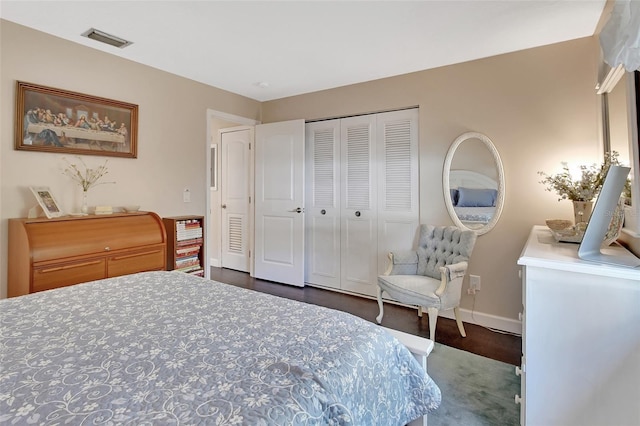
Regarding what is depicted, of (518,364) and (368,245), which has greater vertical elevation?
(368,245)

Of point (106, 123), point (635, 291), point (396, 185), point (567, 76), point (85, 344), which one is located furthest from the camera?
point (396, 185)

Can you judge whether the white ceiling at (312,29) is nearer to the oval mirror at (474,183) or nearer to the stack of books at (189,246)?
the oval mirror at (474,183)

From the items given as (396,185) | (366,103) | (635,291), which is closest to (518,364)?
(635,291)

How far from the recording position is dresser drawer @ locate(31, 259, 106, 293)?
85.5 inches

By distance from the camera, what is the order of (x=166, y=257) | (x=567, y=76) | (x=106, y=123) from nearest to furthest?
(x=567, y=76)
(x=106, y=123)
(x=166, y=257)

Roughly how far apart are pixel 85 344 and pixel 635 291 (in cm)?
199

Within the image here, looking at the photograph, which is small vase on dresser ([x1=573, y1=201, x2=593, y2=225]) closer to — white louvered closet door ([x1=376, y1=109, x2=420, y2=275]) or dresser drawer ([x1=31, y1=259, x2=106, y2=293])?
white louvered closet door ([x1=376, y1=109, x2=420, y2=275])

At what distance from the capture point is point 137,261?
2721 mm

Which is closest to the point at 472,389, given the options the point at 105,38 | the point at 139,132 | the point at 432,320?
the point at 432,320

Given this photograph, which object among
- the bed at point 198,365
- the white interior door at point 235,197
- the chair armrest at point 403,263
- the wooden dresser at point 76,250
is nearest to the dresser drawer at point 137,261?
the wooden dresser at point 76,250

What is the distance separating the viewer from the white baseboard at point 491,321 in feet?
9.29

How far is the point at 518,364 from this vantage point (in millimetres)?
2299

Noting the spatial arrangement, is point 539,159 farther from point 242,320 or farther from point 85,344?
point 85,344

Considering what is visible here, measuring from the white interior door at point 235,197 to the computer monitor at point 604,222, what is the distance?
402cm
